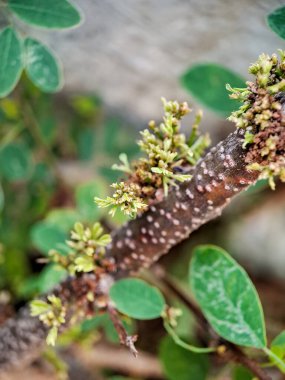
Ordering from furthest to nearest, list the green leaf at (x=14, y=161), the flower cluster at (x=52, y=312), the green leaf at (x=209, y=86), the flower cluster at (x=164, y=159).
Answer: the green leaf at (x=14, y=161)
the green leaf at (x=209, y=86)
the flower cluster at (x=52, y=312)
the flower cluster at (x=164, y=159)

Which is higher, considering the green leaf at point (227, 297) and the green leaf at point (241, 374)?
the green leaf at point (227, 297)

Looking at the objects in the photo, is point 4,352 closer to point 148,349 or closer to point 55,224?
point 55,224

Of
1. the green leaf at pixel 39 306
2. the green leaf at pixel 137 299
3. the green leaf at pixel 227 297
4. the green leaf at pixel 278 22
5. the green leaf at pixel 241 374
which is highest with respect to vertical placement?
the green leaf at pixel 278 22

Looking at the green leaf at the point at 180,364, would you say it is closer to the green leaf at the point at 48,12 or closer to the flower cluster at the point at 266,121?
the flower cluster at the point at 266,121

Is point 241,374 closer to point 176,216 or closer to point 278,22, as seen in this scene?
point 176,216

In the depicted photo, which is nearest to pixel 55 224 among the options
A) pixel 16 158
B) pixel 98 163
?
pixel 16 158

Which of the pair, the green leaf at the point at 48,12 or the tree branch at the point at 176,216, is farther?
the green leaf at the point at 48,12

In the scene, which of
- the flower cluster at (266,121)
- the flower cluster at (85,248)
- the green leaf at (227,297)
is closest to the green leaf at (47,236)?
the flower cluster at (85,248)

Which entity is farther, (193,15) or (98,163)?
(98,163)

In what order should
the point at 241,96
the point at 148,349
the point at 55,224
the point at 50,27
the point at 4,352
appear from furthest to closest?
the point at 148,349
the point at 55,224
the point at 4,352
the point at 50,27
the point at 241,96
